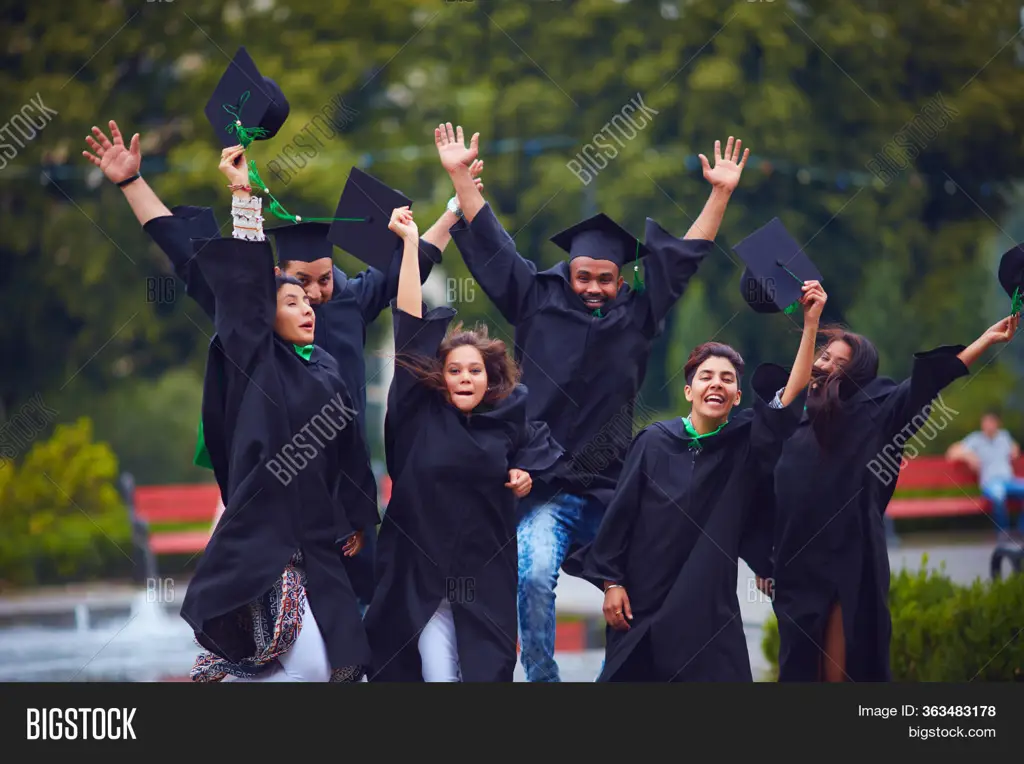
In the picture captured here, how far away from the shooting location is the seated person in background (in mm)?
18797

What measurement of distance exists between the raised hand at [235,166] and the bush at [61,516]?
10.5 meters

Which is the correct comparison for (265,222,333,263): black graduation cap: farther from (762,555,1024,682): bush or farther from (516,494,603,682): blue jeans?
(762,555,1024,682): bush

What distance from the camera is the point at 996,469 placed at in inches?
745

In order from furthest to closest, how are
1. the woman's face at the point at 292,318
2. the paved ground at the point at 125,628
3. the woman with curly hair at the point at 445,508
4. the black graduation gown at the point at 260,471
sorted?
the paved ground at the point at 125,628
the woman with curly hair at the point at 445,508
the woman's face at the point at 292,318
the black graduation gown at the point at 260,471

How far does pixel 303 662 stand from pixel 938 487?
580 inches

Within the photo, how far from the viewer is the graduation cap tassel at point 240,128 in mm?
7520

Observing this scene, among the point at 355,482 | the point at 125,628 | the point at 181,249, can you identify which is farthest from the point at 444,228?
the point at 125,628

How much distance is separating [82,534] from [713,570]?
11337mm

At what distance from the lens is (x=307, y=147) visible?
65.5ft

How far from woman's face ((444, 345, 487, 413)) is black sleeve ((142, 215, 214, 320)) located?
1113 millimetres

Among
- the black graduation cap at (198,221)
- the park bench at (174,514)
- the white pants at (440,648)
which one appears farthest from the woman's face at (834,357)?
the park bench at (174,514)

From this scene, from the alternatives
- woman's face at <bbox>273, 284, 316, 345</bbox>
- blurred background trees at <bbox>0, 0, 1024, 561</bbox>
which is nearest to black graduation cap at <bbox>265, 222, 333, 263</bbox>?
woman's face at <bbox>273, 284, 316, 345</bbox>

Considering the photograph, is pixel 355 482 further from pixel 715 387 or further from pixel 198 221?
pixel 715 387

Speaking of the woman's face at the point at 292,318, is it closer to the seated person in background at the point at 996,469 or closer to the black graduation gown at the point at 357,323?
the black graduation gown at the point at 357,323
